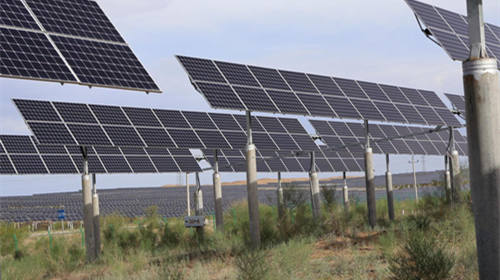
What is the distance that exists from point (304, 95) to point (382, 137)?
15.5m

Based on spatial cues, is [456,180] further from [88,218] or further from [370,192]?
[88,218]

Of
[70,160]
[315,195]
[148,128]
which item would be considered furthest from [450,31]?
[70,160]

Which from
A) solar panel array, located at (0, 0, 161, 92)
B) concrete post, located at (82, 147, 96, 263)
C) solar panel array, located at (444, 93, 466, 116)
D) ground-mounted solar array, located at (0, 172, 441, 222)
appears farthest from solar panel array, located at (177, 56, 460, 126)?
concrete post, located at (82, 147, 96, 263)

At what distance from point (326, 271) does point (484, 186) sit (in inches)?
289

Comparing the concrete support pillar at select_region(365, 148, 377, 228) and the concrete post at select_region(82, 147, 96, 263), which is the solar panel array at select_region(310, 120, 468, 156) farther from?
the concrete post at select_region(82, 147, 96, 263)

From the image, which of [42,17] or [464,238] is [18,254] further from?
[464,238]

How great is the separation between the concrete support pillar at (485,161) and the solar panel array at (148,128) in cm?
1792

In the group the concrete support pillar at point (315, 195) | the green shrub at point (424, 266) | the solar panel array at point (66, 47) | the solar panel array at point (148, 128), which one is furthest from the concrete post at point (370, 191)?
the green shrub at point (424, 266)

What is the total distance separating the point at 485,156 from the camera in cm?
749

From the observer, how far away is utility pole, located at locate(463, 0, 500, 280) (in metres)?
A: 7.46

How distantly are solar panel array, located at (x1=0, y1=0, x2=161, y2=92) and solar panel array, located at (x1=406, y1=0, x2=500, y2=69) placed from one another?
1062 centimetres

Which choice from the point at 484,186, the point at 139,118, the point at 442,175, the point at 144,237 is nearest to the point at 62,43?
the point at 484,186

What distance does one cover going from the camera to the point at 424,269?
1077 cm

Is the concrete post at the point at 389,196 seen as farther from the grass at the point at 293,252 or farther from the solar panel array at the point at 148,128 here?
the solar panel array at the point at 148,128
